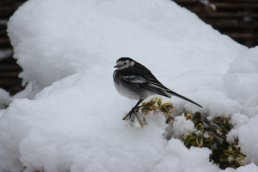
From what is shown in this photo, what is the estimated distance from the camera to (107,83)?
363 cm

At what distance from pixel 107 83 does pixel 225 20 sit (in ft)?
9.01

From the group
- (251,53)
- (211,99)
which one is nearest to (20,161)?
(211,99)

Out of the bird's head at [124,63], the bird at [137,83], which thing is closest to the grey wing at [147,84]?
the bird at [137,83]

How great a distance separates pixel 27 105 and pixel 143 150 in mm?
924

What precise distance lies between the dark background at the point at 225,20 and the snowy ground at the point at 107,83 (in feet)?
2.29

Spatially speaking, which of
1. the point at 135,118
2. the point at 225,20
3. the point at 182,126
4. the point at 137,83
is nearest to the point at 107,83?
the point at 137,83

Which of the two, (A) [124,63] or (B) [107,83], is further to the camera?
→ (B) [107,83]

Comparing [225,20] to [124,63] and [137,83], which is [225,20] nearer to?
[124,63]

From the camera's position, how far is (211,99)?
3033mm

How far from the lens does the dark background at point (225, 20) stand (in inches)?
214

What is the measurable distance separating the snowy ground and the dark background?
0.70m

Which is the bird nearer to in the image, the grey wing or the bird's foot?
the grey wing

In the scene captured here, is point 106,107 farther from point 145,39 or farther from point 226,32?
point 226,32

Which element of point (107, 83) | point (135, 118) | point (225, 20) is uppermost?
point (135, 118)
